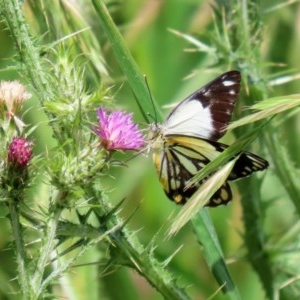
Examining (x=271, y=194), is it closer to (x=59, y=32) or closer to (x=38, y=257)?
(x=59, y=32)

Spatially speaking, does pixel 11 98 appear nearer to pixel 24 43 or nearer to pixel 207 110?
pixel 24 43

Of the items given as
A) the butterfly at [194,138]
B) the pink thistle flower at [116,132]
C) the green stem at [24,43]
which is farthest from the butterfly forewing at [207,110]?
the green stem at [24,43]

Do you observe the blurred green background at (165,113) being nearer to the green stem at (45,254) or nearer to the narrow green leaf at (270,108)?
the green stem at (45,254)

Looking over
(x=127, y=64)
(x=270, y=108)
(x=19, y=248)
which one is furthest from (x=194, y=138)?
(x=19, y=248)

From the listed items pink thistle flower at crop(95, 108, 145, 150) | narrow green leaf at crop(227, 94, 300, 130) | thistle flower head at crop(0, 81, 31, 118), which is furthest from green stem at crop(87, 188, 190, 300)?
narrow green leaf at crop(227, 94, 300, 130)

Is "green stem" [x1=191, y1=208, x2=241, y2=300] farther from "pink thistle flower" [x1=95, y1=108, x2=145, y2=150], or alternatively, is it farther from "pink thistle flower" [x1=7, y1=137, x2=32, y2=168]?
"pink thistle flower" [x1=7, y1=137, x2=32, y2=168]

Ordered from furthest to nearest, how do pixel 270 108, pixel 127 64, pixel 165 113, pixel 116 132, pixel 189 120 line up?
pixel 165 113 < pixel 189 120 < pixel 127 64 < pixel 116 132 < pixel 270 108

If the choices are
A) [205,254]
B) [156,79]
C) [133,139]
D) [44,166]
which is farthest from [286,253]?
[156,79]
